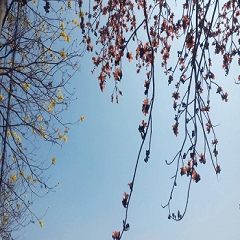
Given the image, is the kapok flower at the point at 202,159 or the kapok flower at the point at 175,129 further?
the kapok flower at the point at 175,129

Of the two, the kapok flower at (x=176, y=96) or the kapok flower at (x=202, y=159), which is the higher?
the kapok flower at (x=176, y=96)

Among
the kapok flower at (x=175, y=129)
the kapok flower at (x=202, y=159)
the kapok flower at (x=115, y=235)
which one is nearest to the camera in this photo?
the kapok flower at (x=115, y=235)

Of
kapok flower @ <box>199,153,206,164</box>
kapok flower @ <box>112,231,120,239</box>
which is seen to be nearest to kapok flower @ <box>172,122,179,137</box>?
kapok flower @ <box>199,153,206,164</box>

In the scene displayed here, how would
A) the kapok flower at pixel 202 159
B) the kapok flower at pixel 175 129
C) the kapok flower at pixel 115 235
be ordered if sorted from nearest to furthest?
the kapok flower at pixel 115 235
the kapok flower at pixel 202 159
the kapok flower at pixel 175 129

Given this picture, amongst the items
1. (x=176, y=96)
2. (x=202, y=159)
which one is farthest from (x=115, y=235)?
(x=176, y=96)

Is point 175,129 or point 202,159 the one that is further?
point 175,129

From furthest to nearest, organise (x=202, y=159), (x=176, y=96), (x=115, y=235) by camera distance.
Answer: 1. (x=176, y=96)
2. (x=202, y=159)
3. (x=115, y=235)

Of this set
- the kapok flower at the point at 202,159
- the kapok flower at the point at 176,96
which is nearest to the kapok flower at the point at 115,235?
the kapok flower at the point at 202,159

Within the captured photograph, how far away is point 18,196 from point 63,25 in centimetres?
222

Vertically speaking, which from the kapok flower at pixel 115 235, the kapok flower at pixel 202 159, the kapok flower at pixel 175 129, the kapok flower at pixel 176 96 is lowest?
the kapok flower at pixel 115 235

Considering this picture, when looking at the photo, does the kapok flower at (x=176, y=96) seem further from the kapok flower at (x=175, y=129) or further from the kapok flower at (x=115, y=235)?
the kapok flower at (x=115, y=235)

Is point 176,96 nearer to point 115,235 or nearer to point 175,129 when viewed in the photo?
point 175,129

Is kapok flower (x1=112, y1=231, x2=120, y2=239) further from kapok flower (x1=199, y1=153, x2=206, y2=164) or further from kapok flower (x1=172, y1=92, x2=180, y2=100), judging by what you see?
kapok flower (x1=172, y1=92, x2=180, y2=100)

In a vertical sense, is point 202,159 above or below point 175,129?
below
